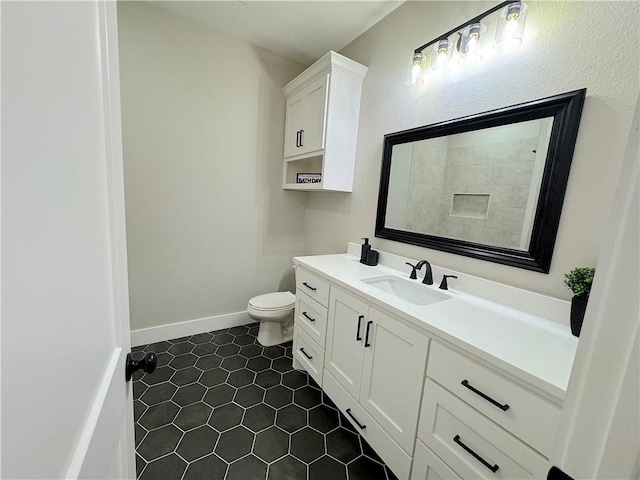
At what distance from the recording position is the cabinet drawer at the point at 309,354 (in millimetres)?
1698

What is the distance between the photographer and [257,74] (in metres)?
2.34

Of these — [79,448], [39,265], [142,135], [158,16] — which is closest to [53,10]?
[39,265]

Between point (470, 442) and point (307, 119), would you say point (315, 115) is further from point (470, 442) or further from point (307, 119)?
point (470, 442)

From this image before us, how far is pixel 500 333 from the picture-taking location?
984 millimetres

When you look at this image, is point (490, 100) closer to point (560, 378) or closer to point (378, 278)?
point (378, 278)

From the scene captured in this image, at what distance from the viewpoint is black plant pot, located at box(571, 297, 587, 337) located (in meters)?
0.95

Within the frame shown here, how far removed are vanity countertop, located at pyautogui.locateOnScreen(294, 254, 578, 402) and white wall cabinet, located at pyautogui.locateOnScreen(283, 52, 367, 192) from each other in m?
0.99

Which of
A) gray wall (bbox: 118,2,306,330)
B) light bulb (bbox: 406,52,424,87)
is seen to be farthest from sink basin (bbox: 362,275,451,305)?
gray wall (bbox: 118,2,306,330)

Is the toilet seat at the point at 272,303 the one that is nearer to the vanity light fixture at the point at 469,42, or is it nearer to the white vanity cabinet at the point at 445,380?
the white vanity cabinet at the point at 445,380

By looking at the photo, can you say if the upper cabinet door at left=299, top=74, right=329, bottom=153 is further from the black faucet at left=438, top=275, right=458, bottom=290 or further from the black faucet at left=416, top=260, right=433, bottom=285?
the black faucet at left=438, top=275, right=458, bottom=290

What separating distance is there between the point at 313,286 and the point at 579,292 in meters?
1.26

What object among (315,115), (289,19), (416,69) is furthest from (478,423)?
(289,19)

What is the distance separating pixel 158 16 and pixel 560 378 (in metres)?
2.98

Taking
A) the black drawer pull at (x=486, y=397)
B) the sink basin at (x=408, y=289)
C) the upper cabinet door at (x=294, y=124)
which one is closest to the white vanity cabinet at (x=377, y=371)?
the black drawer pull at (x=486, y=397)
